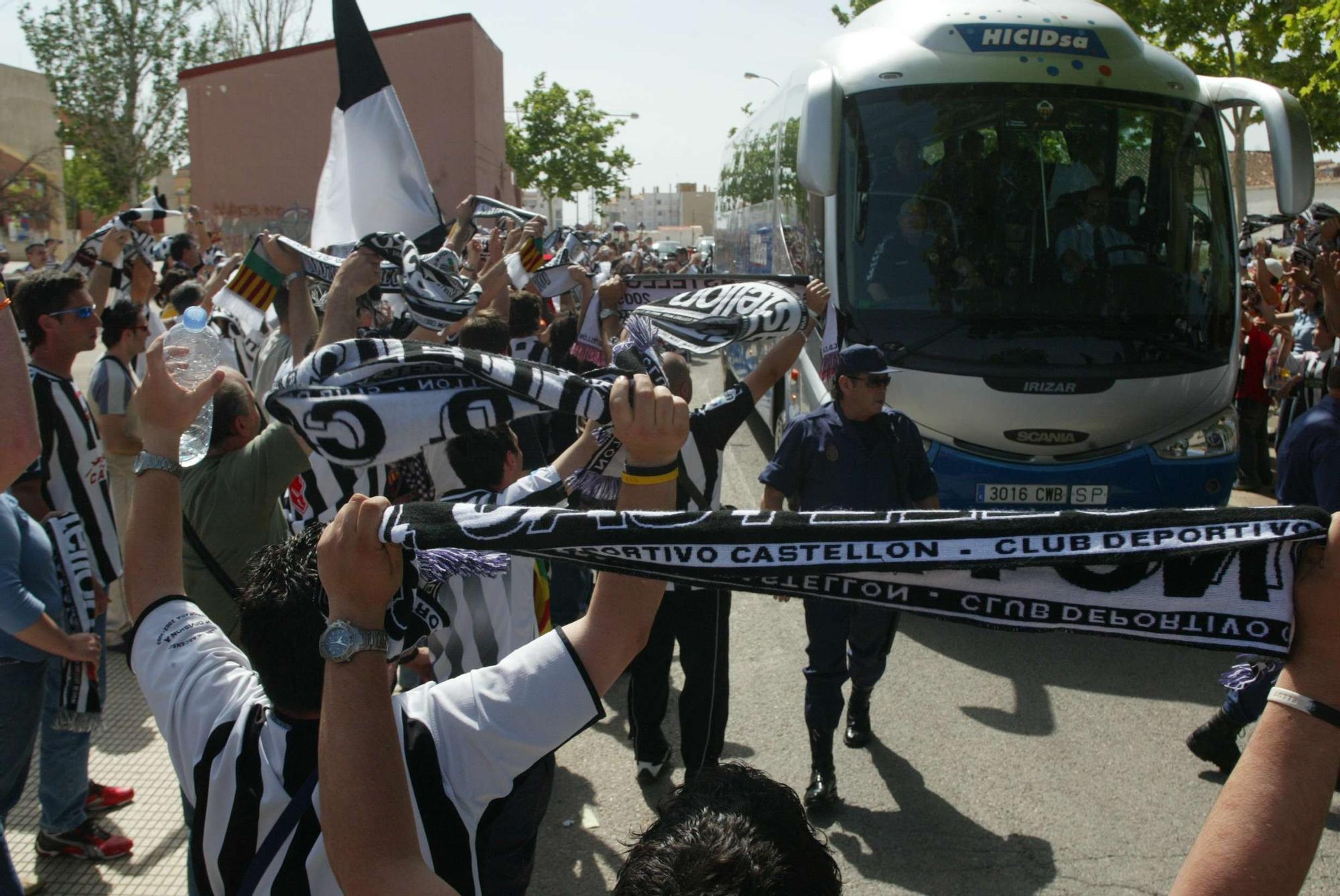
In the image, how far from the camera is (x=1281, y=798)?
1.19 m

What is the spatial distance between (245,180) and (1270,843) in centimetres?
3182

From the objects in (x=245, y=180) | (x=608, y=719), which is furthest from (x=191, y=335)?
(x=245, y=180)

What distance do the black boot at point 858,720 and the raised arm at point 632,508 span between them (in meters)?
3.22

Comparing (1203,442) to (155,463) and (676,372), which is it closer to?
(676,372)

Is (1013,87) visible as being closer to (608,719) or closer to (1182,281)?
(1182,281)

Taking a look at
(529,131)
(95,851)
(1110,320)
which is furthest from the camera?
(529,131)

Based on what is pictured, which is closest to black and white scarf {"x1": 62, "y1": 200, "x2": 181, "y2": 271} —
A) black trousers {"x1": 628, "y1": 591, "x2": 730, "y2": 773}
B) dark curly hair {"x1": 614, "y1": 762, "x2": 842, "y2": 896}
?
black trousers {"x1": 628, "y1": 591, "x2": 730, "y2": 773}

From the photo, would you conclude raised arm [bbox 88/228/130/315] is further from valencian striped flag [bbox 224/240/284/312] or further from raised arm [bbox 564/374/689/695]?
raised arm [bbox 564/374/689/695]

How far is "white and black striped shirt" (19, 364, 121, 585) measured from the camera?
457 centimetres

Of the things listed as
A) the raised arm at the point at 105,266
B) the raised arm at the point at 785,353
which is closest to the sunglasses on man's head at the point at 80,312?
the raised arm at the point at 105,266

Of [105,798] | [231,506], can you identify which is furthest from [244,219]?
[231,506]

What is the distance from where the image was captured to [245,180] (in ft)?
95.6

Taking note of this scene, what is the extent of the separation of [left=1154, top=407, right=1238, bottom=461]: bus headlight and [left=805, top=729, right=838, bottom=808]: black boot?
11.1ft

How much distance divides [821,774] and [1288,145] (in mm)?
5176
